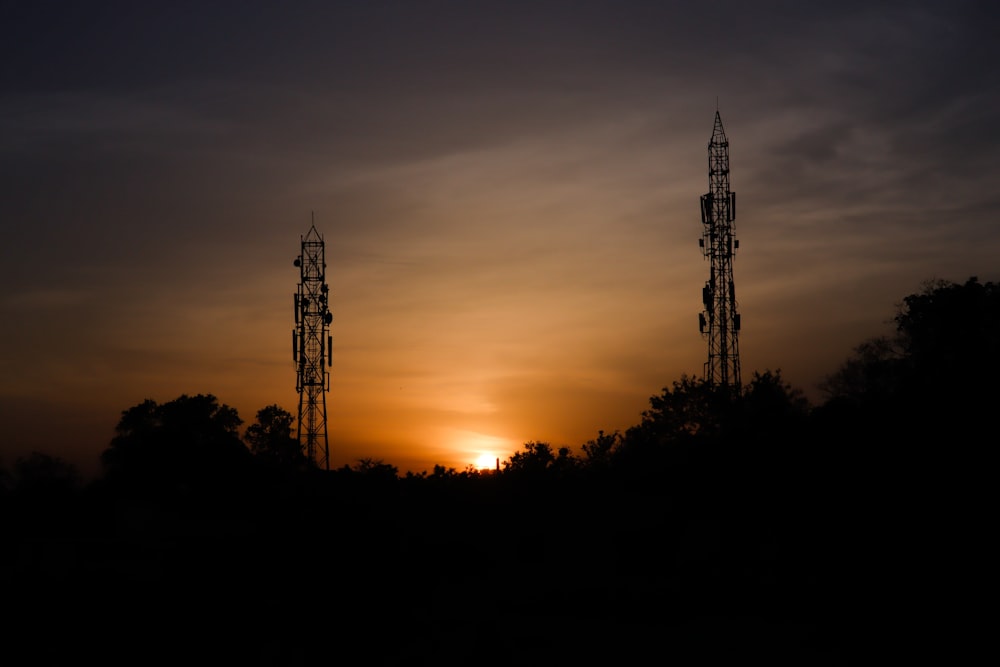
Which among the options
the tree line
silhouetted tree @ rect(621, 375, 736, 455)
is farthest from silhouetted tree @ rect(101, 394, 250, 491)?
silhouetted tree @ rect(621, 375, 736, 455)

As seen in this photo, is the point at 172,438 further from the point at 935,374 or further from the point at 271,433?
the point at 935,374

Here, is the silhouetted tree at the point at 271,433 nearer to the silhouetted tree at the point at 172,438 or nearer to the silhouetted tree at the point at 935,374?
the silhouetted tree at the point at 172,438

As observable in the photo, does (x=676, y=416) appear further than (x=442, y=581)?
Yes

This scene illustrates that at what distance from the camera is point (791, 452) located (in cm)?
4581

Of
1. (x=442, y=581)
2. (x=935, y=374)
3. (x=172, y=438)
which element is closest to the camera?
(x=442, y=581)

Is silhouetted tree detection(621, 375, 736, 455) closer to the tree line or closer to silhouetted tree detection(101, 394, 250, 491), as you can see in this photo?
the tree line

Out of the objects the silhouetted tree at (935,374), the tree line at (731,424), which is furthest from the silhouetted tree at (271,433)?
the silhouetted tree at (935,374)

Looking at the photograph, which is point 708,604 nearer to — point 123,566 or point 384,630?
point 384,630

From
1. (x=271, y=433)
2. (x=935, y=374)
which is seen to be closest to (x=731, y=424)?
(x=935, y=374)

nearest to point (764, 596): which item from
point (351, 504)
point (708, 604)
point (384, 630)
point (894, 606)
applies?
point (708, 604)

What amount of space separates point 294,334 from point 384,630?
26081 mm

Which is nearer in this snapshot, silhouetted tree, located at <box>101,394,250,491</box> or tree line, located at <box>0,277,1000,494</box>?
tree line, located at <box>0,277,1000,494</box>

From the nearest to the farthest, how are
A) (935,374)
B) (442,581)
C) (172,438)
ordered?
(442,581)
(935,374)
(172,438)

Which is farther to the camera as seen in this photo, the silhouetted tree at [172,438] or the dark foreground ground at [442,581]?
the silhouetted tree at [172,438]
